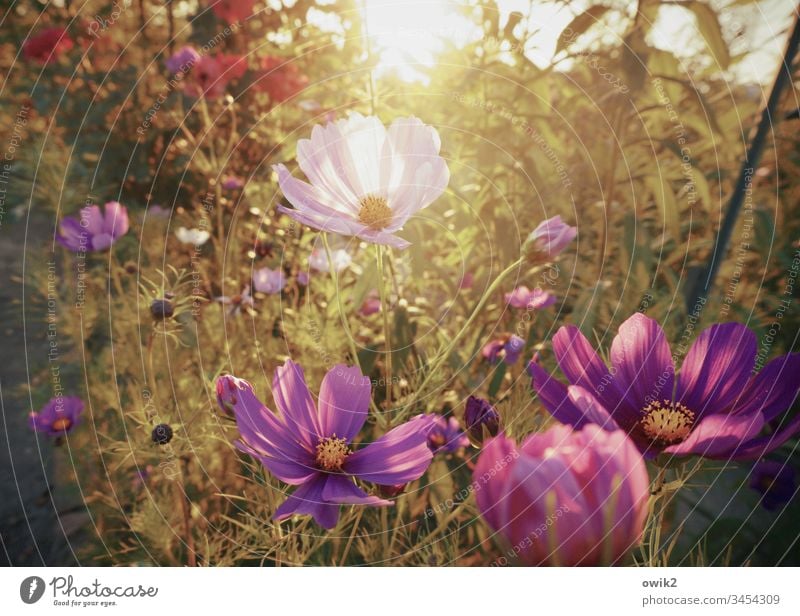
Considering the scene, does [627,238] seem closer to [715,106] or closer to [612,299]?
[612,299]

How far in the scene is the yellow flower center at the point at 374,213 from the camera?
13.0 inches

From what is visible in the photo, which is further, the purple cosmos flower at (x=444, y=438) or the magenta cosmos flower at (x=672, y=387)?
the purple cosmos flower at (x=444, y=438)

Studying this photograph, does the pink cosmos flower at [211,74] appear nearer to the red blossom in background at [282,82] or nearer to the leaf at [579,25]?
the red blossom in background at [282,82]

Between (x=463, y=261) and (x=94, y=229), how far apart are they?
0.42m

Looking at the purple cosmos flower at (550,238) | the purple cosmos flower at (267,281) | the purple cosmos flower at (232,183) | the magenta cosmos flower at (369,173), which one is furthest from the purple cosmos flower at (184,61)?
the purple cosmos flower at (550,238)

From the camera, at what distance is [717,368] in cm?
31

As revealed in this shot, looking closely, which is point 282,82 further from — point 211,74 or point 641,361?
point 641,361

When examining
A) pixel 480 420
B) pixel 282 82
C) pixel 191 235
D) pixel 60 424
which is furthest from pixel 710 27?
pixel 60 424

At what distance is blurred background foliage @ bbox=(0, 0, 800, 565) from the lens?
0.44 metres

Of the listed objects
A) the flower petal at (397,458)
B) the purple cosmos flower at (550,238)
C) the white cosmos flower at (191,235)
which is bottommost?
the flower petal at (397,458)

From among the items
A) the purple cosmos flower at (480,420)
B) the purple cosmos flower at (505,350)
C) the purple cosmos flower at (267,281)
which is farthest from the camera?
the purple cosmos flower at (267,281)

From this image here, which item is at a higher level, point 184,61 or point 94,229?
point 184,61

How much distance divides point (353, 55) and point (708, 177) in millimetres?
401
